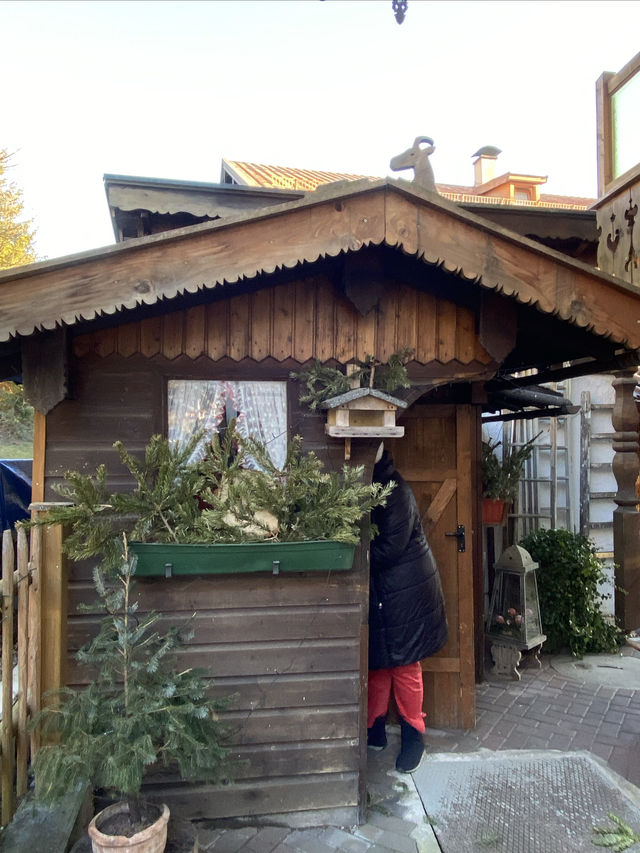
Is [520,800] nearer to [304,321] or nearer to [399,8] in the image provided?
[304,321]

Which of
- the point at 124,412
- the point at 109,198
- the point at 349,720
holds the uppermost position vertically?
the point at 109,198

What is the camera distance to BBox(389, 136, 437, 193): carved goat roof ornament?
137 inches

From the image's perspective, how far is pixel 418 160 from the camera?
3.49m

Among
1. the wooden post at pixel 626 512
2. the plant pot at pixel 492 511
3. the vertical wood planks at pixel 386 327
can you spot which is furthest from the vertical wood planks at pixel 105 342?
the plant pot at pixel 492 511

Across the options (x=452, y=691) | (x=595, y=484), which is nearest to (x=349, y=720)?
(x=452, y=691)

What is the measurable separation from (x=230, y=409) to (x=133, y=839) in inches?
77.8

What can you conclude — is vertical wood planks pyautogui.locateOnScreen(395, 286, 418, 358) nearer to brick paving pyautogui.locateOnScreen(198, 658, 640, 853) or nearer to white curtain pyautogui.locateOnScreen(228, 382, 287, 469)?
white curtain pyautogui.locateOnScreen(228, 382, 287, 469)

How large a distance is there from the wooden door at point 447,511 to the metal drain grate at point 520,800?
1.76ft

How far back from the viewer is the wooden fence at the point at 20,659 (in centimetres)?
244

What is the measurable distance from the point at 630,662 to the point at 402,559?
3293 millimetres

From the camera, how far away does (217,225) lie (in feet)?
9.11

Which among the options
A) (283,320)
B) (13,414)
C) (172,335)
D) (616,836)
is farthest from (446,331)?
(13,414)

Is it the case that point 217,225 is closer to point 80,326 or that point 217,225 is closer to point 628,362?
point 80,326

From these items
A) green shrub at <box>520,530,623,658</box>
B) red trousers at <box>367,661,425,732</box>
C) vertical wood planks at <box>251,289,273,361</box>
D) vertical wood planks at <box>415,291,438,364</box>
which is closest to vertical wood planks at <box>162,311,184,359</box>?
vertical wood planks at <box>251,289,273,361</box>
